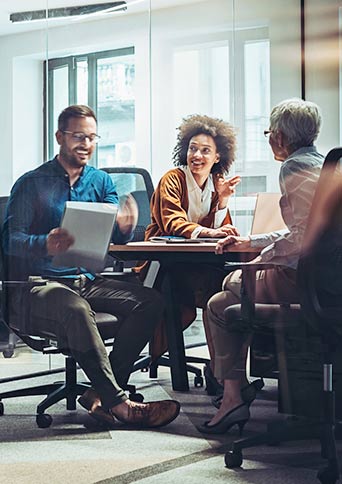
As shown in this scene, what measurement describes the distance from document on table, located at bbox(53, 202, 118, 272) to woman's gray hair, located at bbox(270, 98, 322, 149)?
55 centimetres

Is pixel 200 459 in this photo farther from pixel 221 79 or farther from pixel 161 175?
pixel 221 79

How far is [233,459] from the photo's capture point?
6.34 ft

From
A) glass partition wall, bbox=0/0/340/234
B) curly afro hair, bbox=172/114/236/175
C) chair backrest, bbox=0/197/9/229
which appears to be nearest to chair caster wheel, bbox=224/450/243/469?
glass partition wall, bbox=0/0/340/234

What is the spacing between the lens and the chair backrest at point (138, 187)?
265 cm

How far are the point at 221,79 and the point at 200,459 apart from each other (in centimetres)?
164

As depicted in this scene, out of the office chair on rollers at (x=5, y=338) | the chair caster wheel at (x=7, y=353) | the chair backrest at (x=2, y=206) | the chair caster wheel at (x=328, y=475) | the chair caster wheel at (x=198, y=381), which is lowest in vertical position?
the chair caster wheel at (x=328, y=475)

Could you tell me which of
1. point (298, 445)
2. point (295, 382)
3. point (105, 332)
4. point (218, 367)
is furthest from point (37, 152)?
point (298, 445)

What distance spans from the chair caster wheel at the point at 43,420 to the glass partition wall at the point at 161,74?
677 millimetres

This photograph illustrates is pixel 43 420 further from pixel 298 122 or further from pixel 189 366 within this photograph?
pixel 298 122

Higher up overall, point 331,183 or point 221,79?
point 221,79

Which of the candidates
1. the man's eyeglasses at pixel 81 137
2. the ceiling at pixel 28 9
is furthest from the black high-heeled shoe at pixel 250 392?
the ceiling at pixel 28 9

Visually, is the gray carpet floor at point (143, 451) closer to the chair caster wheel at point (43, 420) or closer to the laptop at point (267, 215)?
the chair caster wheel at point (43, 420)

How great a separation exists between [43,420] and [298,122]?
1.05 meters

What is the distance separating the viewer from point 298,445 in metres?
1.95
